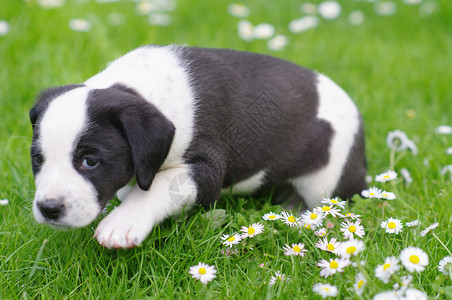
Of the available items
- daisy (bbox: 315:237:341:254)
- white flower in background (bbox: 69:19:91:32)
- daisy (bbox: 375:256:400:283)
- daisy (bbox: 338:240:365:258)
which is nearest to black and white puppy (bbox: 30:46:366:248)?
daisy (bbox: 315:237:341:254)

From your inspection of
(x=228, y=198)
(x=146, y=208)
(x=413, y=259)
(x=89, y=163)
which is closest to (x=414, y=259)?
(x=413, y=259)

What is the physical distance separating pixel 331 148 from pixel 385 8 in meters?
4.25

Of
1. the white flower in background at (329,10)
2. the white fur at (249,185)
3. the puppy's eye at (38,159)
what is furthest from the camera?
the white flower in background at (329,10)

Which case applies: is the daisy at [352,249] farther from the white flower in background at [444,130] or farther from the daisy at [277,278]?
the white flower in background at [444,130]

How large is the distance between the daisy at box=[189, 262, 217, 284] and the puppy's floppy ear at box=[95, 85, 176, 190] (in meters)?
0.49

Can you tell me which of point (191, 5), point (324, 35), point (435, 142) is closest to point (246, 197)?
point (435, 142)

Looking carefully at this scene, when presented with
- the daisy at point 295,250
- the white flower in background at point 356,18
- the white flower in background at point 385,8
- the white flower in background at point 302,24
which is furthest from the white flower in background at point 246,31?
the daisy at point 295,250

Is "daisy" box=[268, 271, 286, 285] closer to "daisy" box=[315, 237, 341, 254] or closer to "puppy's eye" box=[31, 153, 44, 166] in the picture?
"daisy" box=[315, 237, 341, 254]

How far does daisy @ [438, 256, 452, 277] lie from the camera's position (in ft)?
8.91

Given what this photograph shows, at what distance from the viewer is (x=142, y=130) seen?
2.83 metres

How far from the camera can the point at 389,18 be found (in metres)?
7.36

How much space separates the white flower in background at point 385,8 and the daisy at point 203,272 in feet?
18.3

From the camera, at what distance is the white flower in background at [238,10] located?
6.70m

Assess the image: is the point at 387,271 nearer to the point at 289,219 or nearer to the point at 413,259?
the point at 413,259
